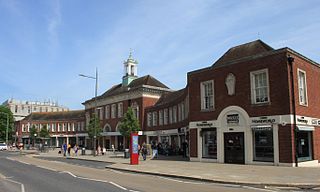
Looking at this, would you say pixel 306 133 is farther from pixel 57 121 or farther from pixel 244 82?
pixel 57 121

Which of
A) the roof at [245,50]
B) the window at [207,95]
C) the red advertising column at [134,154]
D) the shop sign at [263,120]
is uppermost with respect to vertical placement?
the roof at [245,50]

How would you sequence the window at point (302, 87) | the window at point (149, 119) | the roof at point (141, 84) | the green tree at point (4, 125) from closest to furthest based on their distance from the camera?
1. the window at point (302, 87)
2. the window at point (149, 119)
3. the roof at point (141, 84)
4. the green tree at point (4, 125)

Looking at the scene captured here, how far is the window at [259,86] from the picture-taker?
2197cm

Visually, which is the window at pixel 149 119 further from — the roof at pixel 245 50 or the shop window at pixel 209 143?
the shop window at pixel 209 143

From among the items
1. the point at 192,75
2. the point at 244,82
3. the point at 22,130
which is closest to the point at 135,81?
the point at 192,75

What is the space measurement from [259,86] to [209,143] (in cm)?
603

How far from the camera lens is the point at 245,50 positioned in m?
27.9

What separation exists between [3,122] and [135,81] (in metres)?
51.9

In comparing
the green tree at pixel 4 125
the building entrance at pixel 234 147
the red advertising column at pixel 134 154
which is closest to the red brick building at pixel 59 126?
the green tree at pixel 4 125

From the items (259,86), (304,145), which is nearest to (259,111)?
(259,86)

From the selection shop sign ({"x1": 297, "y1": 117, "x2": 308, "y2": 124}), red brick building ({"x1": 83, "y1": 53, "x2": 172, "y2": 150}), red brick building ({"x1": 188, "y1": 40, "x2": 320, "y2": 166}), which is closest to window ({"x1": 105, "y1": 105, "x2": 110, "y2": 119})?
red brick building ({"x1": 83, "y1": 53, "x2": 172, "y2": 150})

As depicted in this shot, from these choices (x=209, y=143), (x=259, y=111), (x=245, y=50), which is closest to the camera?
(x=259, y=111)

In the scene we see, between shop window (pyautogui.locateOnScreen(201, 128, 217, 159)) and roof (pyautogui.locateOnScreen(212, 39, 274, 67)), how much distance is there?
17.0ft

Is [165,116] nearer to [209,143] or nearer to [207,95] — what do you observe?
[207,95]
